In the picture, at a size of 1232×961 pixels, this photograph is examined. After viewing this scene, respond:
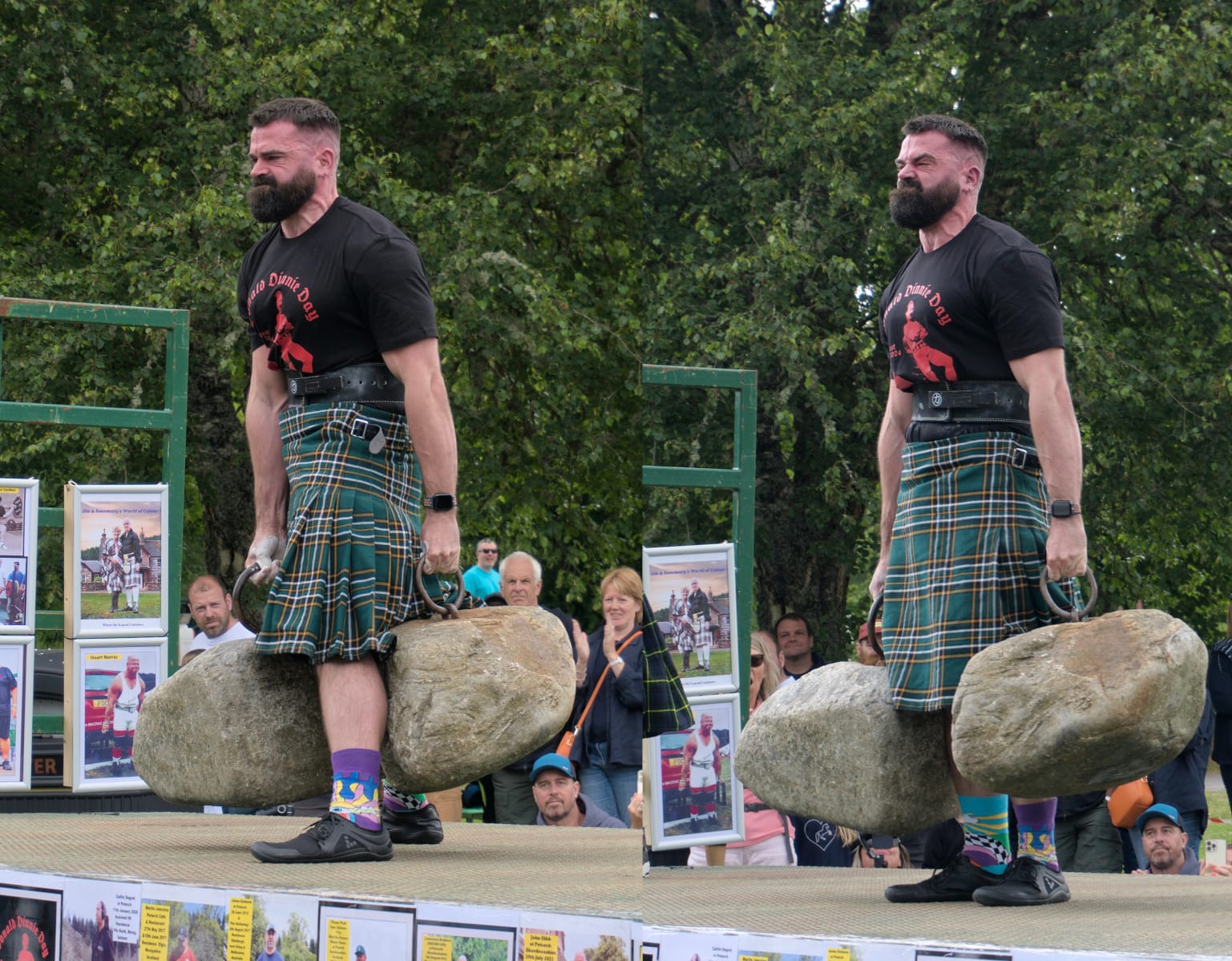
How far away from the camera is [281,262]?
2.89 m

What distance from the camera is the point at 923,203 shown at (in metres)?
2.78

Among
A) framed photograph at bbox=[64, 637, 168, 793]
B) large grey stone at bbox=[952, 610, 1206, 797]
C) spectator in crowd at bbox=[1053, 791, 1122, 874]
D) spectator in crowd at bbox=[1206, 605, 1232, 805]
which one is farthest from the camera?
framed photograph at bbox=[64, 637, 168, 793]

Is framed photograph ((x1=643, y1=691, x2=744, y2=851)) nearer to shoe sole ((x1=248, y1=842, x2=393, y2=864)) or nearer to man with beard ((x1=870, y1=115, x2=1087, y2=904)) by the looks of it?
man with beard ((x1=870, y1=115, x2=1087, y2=904))

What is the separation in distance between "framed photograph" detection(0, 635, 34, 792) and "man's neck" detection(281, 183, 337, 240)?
2.60 metres

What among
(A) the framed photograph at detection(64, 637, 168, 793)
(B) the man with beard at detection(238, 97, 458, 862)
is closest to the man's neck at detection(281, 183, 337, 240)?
(B) the man with beard at detection(238, 97, 458, 862)

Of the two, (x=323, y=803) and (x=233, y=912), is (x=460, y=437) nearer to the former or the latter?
(x=323, y=803)

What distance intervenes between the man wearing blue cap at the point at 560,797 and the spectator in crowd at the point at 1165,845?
4.40 feet

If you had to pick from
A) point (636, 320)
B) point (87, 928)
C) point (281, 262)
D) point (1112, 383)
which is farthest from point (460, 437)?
point (87, 928)

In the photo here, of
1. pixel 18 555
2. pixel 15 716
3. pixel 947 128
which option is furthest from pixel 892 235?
pixel 15 716

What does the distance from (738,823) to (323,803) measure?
6.39ft

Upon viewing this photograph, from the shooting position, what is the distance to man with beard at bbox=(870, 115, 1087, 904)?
2611 millimetres

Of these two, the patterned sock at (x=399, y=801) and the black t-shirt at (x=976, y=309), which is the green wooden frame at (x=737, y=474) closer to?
the black t-shirt at (x=976, y=309)

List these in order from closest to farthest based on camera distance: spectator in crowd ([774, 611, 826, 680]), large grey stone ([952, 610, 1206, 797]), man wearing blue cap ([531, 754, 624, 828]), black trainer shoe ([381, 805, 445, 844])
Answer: large grey stone ([952, 610, 1206, 797]), black trainer shoe ([381, 805, 445, 844]), spectator in crowd ([774, 611, 826, 680]), man wearing blue cap ([531, 754, 624, 828])

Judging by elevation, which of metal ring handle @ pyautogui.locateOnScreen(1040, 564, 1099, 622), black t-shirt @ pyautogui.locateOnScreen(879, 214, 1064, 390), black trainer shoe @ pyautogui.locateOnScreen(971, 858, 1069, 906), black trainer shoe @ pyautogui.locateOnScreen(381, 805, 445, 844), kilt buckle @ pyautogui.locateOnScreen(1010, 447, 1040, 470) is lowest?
black trainer shoe @ pyautogui.locateOnScreen(971, 858, 1069, 906)
